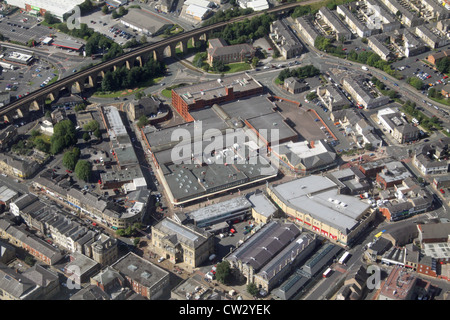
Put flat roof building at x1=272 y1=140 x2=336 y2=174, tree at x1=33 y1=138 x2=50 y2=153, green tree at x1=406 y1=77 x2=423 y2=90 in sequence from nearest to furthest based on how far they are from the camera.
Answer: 1. flat roof building at x1=272 y1=140 x2=336 y2=174
2. tree at x1=33 y1=138 x2=50 y2=153
3. green tree at x1=406 y1=77 x2=423 y2=90

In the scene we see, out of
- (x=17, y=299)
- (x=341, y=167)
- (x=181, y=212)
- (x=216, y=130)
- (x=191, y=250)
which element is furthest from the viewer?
(x=216, y=130)

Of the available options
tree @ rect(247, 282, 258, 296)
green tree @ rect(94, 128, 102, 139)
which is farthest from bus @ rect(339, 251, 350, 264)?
green tree @ rect(94, 128, 102, 139)

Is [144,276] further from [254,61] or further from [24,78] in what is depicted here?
[24,78]

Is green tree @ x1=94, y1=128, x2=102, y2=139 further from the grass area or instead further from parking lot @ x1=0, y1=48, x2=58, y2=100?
parking lot @ x1=0, y1=48, x2=58, y2=100

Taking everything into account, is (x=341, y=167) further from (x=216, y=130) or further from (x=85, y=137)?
(x=85, y=137)

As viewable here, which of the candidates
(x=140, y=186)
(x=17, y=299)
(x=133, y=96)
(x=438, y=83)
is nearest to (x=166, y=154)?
(x=140, y=186)

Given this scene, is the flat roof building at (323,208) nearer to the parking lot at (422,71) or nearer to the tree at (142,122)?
the tree at (142,122)

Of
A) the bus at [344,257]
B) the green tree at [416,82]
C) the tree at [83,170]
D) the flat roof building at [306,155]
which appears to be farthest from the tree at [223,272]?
the green tree at [416,82]
